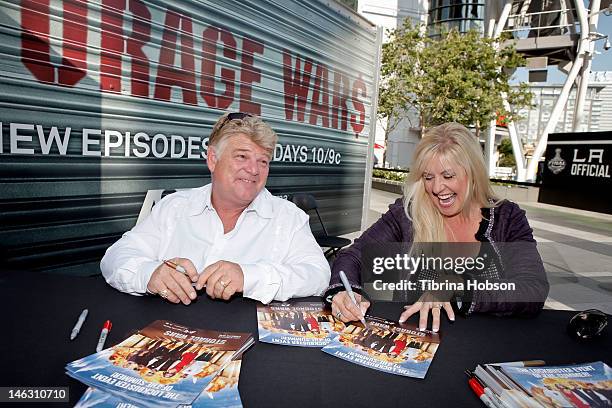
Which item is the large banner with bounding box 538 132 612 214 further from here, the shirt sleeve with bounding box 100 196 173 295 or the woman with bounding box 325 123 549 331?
the shirt sleeve with bounding box 100 196 173 295

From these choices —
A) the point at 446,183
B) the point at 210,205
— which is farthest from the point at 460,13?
the point at 210,205

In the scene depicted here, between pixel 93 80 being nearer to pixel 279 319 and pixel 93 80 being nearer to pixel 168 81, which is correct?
pixel 168 81

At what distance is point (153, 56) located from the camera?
2.74 metres

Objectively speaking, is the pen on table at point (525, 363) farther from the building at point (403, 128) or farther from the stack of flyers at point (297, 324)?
the building at point (403, 128)

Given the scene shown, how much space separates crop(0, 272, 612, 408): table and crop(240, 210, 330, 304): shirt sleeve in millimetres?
75

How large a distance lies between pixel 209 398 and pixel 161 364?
182mm

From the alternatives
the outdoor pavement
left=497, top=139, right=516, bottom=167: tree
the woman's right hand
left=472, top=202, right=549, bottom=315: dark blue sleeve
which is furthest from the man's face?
left=497, top=139, right=516, bottom=167: tree

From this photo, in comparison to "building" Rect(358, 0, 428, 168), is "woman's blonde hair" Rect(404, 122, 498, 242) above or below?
below

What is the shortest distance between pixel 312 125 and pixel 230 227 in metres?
2.63

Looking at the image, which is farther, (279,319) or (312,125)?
(312,125)

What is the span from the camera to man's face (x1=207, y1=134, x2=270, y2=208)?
1857 millimetres

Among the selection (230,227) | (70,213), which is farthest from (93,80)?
(230,227)

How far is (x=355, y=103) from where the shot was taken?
5.30 m

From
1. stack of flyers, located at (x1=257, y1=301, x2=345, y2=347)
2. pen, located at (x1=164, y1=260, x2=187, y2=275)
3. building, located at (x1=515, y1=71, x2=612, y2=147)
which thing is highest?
building, located at (x1=515, y1=71, x2=612, y2=147)
